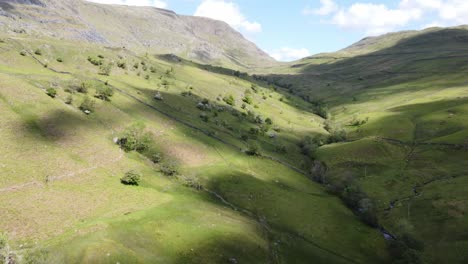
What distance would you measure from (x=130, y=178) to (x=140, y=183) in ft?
11.0

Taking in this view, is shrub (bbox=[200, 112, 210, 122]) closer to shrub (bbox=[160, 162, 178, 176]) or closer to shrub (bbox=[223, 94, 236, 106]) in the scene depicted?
shrub (bbox=[223, 94, 236, 106])

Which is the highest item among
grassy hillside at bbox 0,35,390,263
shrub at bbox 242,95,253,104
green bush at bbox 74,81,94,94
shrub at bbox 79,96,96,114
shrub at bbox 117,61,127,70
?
shrub at bbox 117,61,127,70

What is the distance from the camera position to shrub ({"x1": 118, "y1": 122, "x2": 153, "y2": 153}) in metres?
81.1

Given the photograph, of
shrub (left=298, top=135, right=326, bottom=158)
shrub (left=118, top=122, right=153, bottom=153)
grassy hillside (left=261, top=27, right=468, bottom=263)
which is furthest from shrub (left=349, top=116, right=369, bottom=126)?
shrub (left=118, top=122, right=153, bottom=153)

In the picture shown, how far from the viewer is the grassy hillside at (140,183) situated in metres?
50.0

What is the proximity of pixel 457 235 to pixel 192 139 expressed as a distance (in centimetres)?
7011

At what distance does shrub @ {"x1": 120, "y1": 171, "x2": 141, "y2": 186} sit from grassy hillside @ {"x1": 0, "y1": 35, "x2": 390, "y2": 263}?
122cm

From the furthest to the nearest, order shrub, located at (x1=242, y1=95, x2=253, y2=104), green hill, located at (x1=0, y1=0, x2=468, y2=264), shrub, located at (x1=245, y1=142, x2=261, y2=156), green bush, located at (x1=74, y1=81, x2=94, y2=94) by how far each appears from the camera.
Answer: shrub, located at (x1=242, y1=95, x2=253, y2=104), shrub, located at (x1=245, y1=142, x2=261, y2=156), green bush, located at (x1=74, y1=81, x2=94, y2=94), green hill, located at (x1=0, y1=0, x2=468, y2=264)

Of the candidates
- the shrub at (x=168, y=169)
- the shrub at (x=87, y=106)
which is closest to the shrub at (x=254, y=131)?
the shrub at (x=168, y=169)

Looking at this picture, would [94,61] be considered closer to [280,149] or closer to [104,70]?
[104,70]

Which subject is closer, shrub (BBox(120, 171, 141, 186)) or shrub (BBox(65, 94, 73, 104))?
shrub (BBox(120, 171, 141, 186))

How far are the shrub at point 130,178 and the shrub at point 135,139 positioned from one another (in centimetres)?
1329

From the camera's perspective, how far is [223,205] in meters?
75.9

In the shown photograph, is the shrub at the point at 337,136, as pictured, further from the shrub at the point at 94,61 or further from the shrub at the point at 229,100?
the shrub at the point at 94,61
